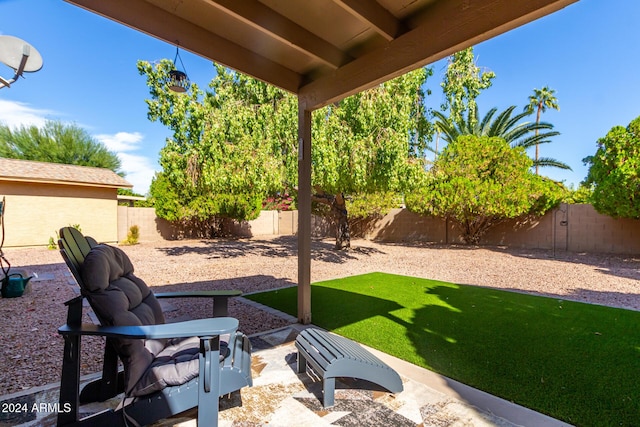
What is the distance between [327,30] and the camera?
297 cm

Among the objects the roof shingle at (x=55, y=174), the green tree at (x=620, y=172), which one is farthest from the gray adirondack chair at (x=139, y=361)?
the roof shingle at (x=55, y=174)

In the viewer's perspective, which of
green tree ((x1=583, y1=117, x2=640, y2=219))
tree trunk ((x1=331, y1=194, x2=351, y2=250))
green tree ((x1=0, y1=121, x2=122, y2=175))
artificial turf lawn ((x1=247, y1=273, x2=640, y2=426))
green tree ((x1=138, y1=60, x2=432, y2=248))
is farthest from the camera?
green tree ((x1=0, y1=121, x2=122, y2=175))

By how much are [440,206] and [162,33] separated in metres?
10.7

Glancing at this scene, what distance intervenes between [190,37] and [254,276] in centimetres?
536

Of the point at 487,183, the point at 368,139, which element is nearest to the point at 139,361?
the point at 368,139

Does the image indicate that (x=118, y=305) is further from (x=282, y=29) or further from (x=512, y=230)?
(x=512, y=230)

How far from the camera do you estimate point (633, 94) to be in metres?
13.1

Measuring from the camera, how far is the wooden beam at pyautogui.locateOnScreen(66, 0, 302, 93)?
2393 mm

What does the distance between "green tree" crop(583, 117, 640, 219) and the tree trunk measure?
7542 millimetres

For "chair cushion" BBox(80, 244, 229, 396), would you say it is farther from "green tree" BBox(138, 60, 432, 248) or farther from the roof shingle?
the roof shingle

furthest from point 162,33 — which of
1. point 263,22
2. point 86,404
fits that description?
point 86,404

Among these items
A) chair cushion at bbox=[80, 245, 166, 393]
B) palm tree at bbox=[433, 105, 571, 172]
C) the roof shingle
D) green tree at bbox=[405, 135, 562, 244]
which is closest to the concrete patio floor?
chair cushion at bbox=[80, 245, 166, 393]

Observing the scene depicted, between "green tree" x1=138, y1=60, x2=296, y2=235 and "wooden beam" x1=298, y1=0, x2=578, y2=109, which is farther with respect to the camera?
"green tree" x1=138, y1=60, x2=296, y2=235

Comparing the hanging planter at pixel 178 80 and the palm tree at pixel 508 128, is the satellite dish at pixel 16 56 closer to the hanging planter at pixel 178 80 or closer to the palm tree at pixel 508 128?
the hanging planter at pixel 178 80
